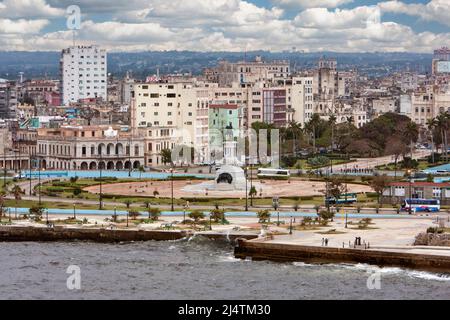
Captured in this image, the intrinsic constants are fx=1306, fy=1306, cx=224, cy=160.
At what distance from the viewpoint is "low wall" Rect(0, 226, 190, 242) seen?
5591 cm

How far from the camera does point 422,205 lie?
210ft

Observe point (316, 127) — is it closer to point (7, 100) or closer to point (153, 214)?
point (7, 100)

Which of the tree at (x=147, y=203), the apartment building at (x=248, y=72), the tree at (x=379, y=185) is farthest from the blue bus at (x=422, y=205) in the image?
the apartment building at (x=248, y=72)

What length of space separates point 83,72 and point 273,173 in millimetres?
85403

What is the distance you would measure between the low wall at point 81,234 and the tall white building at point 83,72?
348 feet

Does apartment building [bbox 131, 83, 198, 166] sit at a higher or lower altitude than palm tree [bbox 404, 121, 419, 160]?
higher

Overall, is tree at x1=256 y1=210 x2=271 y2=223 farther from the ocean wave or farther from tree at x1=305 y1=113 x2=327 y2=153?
tree at x1=305 y1=113 x2=327 y2=153

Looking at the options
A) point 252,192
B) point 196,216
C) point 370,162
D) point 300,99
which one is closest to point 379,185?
point 252,192

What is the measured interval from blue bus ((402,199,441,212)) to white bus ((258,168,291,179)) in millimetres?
19439

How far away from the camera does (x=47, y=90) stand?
17525cm

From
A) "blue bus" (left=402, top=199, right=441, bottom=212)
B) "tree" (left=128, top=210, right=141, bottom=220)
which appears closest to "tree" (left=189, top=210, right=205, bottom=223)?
"tree" (left=128, top=210, right=141, bottom=220)

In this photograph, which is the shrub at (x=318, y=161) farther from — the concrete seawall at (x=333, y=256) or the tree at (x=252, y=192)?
the concrete seawall at (x=333, y=256)

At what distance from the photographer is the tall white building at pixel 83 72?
163875 mm
